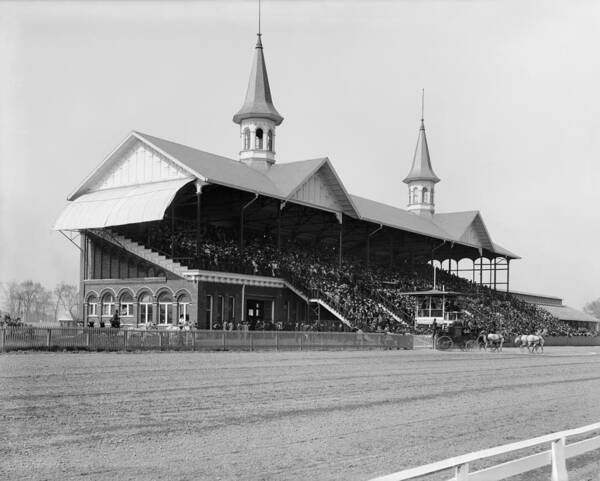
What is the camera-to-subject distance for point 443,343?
41.5 m

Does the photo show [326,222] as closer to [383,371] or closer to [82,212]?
[82,212]

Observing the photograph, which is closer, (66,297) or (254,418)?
(254,418)

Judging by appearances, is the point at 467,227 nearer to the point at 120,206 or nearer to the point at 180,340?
the point at 120,206

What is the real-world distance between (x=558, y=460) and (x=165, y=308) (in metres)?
35.7

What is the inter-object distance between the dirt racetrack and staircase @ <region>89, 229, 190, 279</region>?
17.9 meters

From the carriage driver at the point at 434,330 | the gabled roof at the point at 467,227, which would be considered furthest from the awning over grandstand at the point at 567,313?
the carriage driver at the point at 434,330

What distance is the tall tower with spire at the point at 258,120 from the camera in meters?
55.2

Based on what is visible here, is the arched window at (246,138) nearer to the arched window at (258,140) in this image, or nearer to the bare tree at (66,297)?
the arched window at (258,140)

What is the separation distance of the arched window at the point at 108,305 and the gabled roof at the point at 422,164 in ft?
138

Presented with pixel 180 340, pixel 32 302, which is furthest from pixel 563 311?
pixel 180 340

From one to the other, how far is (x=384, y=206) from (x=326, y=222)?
45.9 feet

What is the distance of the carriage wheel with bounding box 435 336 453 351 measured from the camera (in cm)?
4147

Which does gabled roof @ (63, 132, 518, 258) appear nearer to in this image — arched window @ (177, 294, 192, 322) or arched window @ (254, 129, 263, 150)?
arched window @ (254, 129, 263, 150)

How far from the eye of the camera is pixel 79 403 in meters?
13.7
